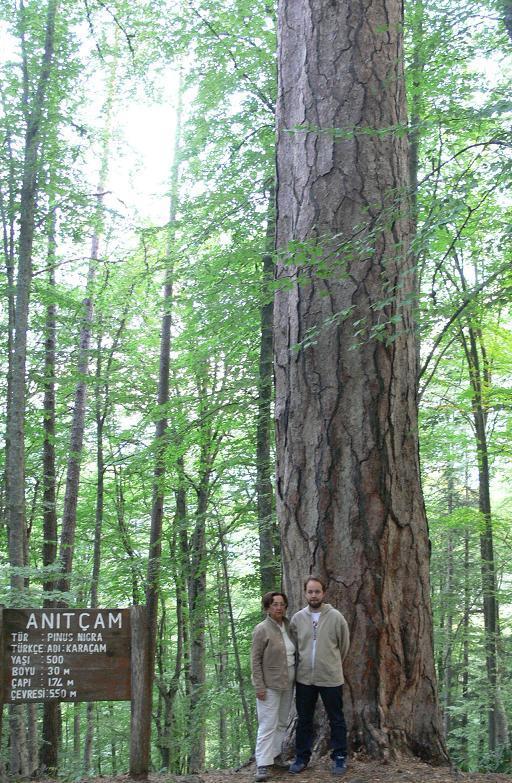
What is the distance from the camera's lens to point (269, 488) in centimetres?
1012

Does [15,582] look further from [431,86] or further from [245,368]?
[431,86]

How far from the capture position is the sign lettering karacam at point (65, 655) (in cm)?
541

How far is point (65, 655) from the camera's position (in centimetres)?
550

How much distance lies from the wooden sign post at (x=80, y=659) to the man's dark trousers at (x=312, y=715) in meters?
1.25

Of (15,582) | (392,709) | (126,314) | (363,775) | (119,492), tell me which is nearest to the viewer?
(363,775)

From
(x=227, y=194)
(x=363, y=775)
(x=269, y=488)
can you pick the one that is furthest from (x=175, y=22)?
(x=363, y=775)

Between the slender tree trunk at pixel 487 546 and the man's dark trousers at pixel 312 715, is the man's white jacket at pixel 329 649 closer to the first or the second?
the man's dark trousers at pixel 312 715

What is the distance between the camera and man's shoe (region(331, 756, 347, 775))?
4.68 metres

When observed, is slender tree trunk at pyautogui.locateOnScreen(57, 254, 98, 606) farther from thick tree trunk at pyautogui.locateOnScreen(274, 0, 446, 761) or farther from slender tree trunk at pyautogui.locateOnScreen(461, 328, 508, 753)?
thick tree trunk at pyautogui.locateOnScreen(274, 0, 446, 761)

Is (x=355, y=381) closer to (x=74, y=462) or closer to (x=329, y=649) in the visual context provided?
(x=329, y=649)

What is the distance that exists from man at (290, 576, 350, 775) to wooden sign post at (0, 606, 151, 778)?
1281mm

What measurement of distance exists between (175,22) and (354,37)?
5080mm

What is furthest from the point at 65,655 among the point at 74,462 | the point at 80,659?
the point at 74,462

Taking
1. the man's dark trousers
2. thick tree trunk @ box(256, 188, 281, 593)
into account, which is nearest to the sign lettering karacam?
the man's dark trousers
